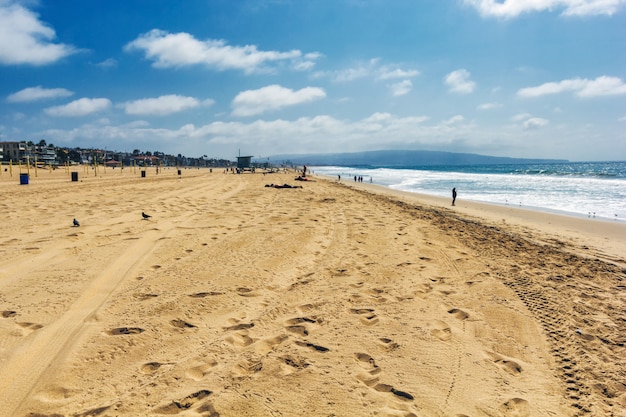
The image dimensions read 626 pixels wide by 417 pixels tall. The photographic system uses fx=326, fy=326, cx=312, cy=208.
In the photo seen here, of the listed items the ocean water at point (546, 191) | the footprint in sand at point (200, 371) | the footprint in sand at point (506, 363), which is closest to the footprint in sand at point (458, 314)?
the footprint in sand at point (506, 363)

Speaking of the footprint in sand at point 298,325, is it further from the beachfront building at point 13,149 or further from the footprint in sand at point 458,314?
the beachfront building at point 13,149

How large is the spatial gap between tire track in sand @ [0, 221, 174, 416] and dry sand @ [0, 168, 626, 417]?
0.01 metres

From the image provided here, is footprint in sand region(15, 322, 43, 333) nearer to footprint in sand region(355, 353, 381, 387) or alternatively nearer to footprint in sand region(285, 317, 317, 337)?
footprint in sand region(285, 317, 317, 337)

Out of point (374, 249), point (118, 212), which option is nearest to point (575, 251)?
point (374, 249)

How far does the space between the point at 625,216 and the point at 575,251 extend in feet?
35.2

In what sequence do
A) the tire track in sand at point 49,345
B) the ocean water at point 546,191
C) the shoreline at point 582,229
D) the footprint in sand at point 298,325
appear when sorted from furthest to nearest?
the ocean water at point 546,191, the shoreline at point 582,229, the footprint in sand at point 298,325, the tire track in sand at point 49,345

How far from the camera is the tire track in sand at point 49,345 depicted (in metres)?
2.35

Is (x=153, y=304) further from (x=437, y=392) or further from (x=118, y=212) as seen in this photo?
(x=118, y=212)

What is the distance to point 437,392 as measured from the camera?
255 centimetres

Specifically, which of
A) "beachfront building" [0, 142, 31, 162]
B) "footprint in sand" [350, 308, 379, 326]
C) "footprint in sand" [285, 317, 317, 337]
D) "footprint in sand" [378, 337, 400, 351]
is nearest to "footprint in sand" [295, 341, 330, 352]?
"footprint in sand" [285, 317, 317, 337]

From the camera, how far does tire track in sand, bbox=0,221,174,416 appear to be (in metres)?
2.35

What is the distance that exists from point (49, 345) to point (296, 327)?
224 centimetres

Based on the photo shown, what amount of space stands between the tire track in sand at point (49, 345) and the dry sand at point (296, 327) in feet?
0.05

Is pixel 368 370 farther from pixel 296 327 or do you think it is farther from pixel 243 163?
pixel 243 163
